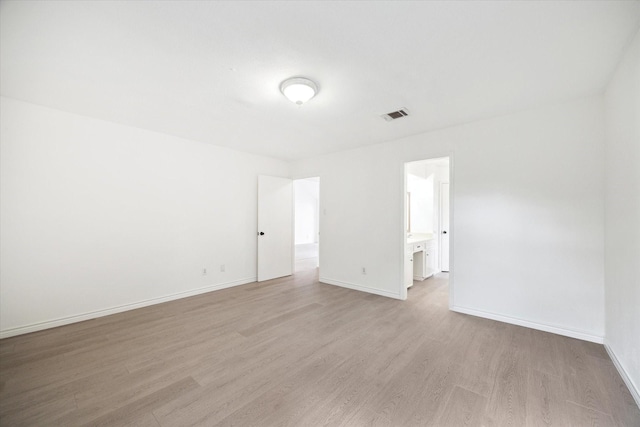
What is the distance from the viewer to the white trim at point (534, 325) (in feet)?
8.50

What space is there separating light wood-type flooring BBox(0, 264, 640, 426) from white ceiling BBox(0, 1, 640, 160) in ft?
8.50

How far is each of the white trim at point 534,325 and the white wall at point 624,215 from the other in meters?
0.19

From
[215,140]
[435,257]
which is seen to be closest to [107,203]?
[215,140]

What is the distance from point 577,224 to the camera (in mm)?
2660

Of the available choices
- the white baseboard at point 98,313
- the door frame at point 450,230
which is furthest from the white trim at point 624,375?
the white baseboard at point 98,313

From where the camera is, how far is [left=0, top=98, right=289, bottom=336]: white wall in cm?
277

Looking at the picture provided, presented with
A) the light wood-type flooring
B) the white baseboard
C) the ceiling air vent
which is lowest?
the light wood-type flooring

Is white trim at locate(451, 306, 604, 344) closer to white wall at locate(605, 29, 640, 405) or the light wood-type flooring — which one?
the light wood-type flooring

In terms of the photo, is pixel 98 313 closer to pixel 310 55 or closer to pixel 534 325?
pixel 310 55

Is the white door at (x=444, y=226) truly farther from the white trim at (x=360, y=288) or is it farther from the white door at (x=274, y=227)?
the white door at (x=274, y=227)

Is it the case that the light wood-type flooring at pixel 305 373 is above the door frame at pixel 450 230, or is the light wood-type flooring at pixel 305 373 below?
below

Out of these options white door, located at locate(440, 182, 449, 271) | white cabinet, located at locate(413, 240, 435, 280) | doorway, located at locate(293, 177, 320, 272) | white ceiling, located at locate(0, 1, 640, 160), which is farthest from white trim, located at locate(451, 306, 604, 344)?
doorway, located at locate(293, 177, 320, 272)

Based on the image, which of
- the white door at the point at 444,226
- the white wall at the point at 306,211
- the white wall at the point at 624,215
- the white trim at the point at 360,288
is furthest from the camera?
the white wall at the point at 306,211

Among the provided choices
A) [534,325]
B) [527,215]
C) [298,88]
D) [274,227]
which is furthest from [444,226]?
[298,88]
